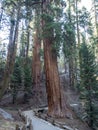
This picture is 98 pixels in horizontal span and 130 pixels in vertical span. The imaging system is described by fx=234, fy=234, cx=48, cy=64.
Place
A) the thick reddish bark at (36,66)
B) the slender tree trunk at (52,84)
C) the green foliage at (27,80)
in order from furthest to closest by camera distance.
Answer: the thick reddish bark at (36,66) → the green foliage at (27,80) → the slender tree trunk at (52,84)

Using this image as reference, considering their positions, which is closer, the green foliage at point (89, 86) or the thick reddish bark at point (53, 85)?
the thick reddish bark at point (53, 85)

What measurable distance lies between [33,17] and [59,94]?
22.4 feet

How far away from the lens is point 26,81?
1058 inches

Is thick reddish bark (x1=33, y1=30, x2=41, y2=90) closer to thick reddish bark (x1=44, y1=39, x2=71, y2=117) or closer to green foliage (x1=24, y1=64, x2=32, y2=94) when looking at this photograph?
green foliage (x1=24, y1=64, x2=32, y2=94)

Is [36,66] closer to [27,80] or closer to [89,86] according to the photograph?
[27,80]

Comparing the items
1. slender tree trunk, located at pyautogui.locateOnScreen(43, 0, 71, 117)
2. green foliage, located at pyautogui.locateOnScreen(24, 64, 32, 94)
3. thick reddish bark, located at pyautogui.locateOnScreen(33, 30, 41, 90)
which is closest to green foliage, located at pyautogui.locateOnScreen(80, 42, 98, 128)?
slender tree trunk, located at pyautogui.locateOnScreen(43, 0, 71, 117)

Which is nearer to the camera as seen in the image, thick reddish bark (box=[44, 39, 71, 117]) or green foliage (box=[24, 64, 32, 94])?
thick reddish bark (box=[44, 39, 71, 117])

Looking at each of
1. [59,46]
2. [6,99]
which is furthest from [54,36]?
[6,99]

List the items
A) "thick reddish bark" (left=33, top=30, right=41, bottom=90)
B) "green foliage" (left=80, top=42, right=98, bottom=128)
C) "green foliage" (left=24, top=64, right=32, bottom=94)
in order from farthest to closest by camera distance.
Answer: "thick reddish bark" (left=33, top=30, right=41, bottom=90)
"green foliage" (left=24, top=64, right=32, bottom=94)
"green foliage" (left=80, top=42, right=98, bottom=128)

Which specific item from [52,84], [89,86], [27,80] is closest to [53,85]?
[52,84]

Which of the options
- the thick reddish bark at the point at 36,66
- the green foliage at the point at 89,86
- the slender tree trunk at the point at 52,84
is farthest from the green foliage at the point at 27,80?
the slender tree trunk at the point at 52,84

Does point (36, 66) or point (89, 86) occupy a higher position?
point (36, 66)

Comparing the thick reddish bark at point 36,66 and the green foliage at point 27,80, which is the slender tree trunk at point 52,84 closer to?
the green foliage at point 27,80

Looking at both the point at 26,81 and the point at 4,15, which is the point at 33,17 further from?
the point at 26,81
